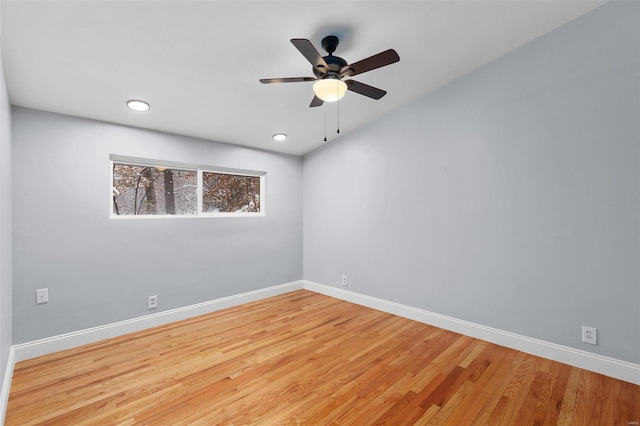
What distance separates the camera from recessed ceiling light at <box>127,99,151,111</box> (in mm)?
2563

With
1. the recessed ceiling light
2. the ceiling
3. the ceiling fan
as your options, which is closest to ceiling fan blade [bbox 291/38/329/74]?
the ceiling fan

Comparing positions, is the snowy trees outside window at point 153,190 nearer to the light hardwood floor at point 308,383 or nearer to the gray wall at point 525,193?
the light hardwood floor at point 308,383

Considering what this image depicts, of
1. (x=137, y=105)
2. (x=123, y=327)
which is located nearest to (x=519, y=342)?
(x=123, y=327)

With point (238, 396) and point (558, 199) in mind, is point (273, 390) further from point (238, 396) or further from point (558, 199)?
point (558, 199)

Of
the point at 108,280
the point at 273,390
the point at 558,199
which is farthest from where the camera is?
the point at 108,280

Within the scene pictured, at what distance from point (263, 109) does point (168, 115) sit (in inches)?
38.3

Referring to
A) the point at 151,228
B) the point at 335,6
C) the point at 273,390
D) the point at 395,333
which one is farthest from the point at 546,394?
the point at 151,228

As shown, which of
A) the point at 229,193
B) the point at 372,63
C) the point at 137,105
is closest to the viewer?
the point at 372,63

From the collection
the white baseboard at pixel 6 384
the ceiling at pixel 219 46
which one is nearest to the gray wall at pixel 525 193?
the ceiling at pixel 219 46

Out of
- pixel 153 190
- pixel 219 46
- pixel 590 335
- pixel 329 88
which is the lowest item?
pixel 590 335

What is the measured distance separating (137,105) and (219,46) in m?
1.12

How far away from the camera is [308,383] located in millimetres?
2092

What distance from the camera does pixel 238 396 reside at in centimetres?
195

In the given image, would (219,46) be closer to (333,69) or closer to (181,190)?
(333,69)
